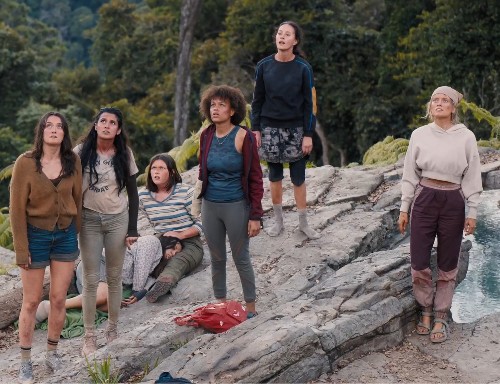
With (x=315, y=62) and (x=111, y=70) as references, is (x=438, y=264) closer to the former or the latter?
(x=315, y=62)

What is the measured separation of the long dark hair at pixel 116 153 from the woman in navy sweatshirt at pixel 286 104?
1.52 metres

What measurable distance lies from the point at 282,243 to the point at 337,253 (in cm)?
55

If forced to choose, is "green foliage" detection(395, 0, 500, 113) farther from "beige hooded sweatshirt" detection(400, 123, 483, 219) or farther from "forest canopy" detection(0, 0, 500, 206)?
"beige hooded sweatshirt" detection(400, 123, 483, 219)

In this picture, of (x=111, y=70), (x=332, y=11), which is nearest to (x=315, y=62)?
(x=332, y=11)

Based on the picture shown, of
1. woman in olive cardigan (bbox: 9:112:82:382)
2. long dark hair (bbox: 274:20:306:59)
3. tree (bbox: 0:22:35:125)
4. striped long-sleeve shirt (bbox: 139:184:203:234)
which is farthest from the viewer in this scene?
tree (bbox: 0:22:35:125)

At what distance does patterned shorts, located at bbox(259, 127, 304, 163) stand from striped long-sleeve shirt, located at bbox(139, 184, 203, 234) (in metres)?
0.79

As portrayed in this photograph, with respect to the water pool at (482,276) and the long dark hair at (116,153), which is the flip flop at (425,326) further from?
the long dark hair at (116,153)

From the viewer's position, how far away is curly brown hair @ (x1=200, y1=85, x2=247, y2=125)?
5.24 meters

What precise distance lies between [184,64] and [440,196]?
562 inches

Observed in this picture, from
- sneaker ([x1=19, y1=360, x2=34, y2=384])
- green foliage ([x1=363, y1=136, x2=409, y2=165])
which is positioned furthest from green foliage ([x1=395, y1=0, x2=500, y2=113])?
sneaker ([x1=19, y1=360, x2=34, y2=384])

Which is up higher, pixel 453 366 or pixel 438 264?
pixel 438 264

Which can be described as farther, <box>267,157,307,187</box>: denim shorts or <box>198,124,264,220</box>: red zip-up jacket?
<box>267,157,307,187</box>: denim shorts

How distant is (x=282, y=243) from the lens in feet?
23.5

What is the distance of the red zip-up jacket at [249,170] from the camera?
17.2 ft
